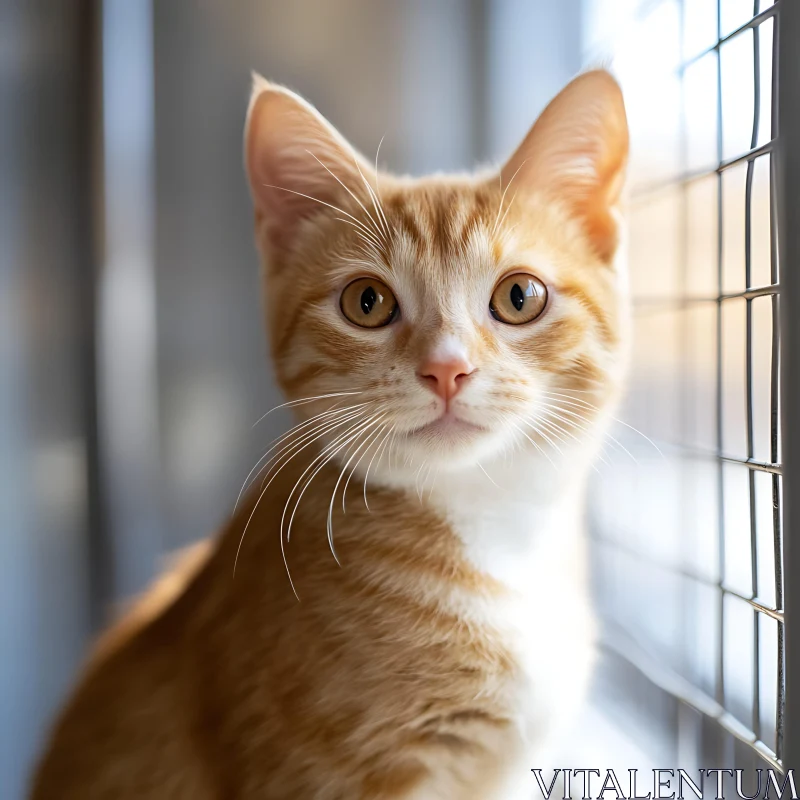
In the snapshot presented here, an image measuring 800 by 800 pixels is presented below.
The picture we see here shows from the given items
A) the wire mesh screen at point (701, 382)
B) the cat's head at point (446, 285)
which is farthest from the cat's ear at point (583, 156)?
the wire mesh screen at point (701, 382)

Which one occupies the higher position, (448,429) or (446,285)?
(446,285)

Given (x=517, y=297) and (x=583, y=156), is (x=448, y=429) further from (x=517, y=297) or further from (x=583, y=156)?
(x=583, y=156)

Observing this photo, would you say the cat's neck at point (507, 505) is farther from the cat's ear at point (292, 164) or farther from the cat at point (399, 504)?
the cat's ear at point (292, 164)

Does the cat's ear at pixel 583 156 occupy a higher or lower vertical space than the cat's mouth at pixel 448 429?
higher

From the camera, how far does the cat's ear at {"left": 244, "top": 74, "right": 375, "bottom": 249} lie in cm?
81

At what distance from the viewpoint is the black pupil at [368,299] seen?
2.65 feet

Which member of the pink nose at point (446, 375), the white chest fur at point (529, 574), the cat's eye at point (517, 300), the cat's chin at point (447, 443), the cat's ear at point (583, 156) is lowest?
the white chest fur at point (529, 574)

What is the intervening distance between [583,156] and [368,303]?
0.30 m

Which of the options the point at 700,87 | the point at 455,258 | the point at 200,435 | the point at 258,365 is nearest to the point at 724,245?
the point at 700,87

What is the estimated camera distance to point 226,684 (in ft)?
2.58

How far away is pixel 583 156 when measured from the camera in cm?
84

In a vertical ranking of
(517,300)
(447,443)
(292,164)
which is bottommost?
(447,443)

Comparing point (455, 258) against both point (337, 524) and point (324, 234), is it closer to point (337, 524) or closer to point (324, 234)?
point (324, 234)

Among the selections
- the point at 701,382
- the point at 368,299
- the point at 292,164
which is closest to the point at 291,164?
the point at 292,164
